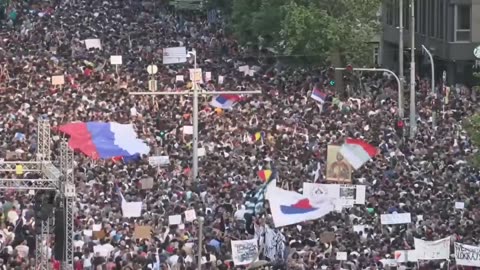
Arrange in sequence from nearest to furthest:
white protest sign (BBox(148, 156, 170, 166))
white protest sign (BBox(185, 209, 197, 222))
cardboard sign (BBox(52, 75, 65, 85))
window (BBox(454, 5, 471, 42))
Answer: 1. white protest sign (BBox(185, 209, 197, 222))
2. white protest sign (BBox(148, 156, 170, 166))
3. cardboard sign (BBox(52, 75, 65, 85))
4. window (BBox(454, 5, 471, 42))

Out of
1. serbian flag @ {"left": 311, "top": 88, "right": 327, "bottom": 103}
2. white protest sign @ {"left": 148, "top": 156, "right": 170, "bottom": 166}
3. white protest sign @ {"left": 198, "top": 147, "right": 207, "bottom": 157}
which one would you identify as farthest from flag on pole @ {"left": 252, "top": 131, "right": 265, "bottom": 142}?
serbian flag @ {"left": 311, "top": 88, "right": 327, "bottom": 103}

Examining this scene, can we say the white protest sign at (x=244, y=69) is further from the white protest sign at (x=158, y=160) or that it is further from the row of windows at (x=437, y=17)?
the white protest sign at (x=158, y=160)

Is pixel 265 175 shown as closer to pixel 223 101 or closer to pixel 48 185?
pixel 48 185

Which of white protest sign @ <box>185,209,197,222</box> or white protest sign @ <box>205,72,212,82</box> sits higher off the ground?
white protest sign @ <box>185,209,197,222</box>

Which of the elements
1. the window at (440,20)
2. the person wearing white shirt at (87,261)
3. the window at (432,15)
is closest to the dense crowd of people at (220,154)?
the person wearing white shirt at (87,261)

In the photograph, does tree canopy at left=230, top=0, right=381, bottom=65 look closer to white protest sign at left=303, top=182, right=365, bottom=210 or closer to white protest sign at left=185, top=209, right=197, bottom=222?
white protest sign at left=303, top=182, right=365, bottom=210

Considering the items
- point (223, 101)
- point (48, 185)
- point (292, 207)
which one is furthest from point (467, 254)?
point (223, 101)
